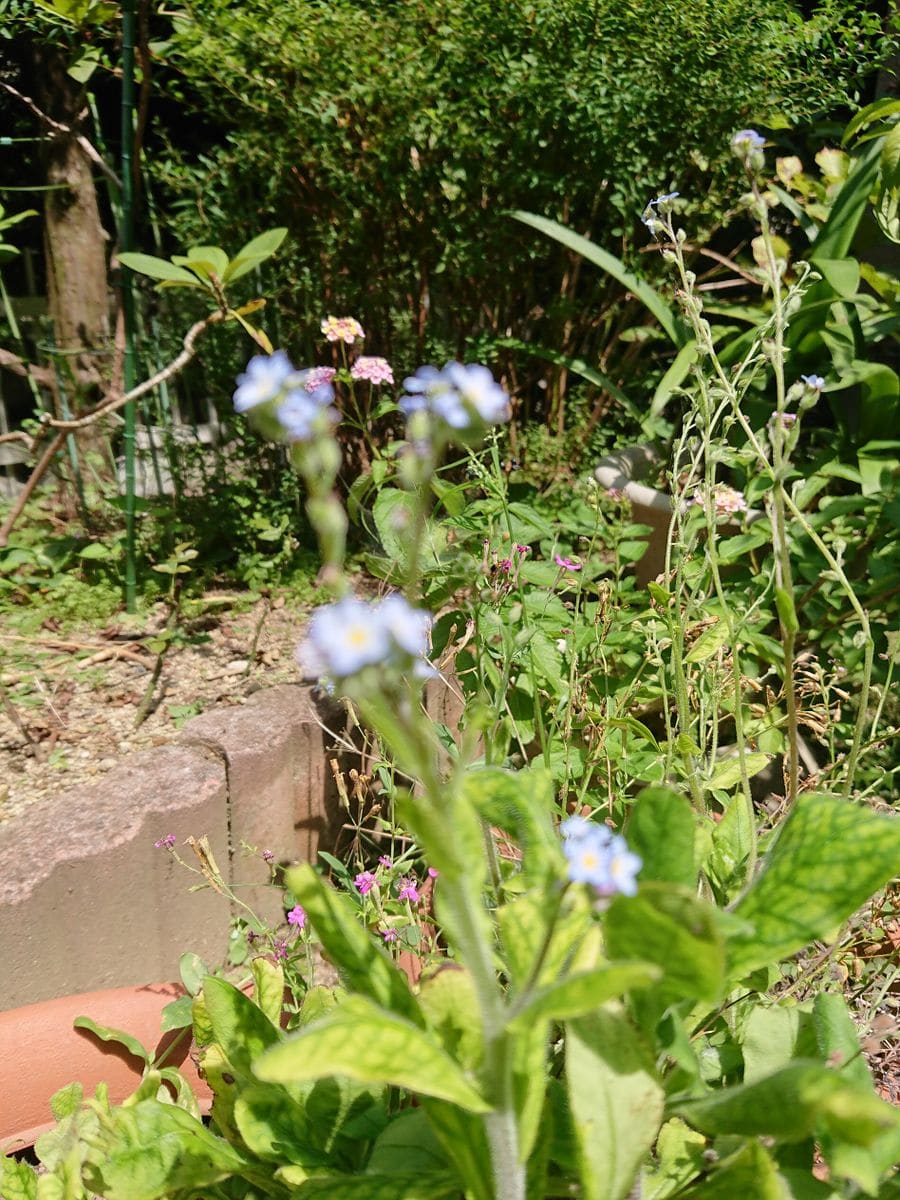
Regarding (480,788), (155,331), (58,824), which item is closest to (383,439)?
(155,331)

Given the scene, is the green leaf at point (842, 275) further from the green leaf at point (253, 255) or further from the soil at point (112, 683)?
the soil at point (112, 683)

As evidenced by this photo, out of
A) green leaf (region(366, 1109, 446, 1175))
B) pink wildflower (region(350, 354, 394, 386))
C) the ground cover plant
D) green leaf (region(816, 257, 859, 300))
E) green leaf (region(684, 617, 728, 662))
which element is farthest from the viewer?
green leaf (region(816, 257, 859, 300))

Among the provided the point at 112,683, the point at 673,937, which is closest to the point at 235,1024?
the point at 673,937

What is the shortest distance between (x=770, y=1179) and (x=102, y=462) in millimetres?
2815

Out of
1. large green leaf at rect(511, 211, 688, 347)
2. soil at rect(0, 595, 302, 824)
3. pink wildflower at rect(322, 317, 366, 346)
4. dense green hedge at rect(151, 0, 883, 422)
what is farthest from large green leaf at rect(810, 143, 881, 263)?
soil at rect(0, 595, 302, 824)

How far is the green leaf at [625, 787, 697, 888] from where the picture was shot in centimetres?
86

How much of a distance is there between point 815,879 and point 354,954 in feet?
1.39

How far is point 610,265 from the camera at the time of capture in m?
2.70

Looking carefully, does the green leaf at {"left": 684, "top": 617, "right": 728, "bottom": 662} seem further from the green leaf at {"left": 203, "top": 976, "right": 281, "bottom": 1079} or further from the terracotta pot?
the terracotta pot

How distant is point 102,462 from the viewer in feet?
10.0

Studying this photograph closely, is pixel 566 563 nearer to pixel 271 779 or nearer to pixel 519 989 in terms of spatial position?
pixel 271 779

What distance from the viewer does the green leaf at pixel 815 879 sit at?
835 mm

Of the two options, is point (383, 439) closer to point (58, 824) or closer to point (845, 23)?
point (58, 824)

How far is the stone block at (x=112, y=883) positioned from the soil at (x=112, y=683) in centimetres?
14
